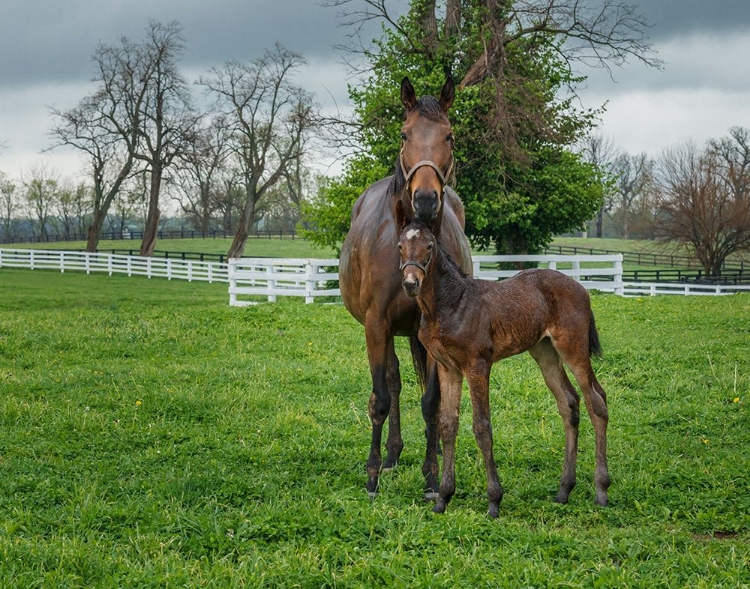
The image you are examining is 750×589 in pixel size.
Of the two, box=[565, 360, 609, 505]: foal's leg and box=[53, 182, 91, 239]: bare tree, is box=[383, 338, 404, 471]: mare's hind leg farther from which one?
box=[53, 182, 91, 239]: bare tree

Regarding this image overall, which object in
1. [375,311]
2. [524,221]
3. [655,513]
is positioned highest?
[524,221]

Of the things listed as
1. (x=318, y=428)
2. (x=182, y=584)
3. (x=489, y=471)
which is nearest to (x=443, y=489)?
(x=489, y=471)

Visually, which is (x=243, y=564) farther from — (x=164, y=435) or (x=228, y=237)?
(x=228, y=237)

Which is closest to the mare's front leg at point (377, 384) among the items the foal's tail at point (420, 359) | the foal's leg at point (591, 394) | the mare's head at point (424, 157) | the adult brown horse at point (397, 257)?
the adult brown horse at point (397, 257)

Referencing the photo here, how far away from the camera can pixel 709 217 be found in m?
42.5

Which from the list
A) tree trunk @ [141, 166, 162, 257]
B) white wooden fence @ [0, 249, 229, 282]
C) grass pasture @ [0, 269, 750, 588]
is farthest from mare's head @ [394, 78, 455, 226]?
tree trunk @ [141, 166, 162, 257]

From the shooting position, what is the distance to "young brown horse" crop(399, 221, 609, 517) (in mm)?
5402

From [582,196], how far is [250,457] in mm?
20206

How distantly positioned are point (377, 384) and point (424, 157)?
1869mm

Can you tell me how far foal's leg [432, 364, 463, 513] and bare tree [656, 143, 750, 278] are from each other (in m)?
39.0

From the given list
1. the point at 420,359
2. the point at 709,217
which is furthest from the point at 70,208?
the point at 420,359

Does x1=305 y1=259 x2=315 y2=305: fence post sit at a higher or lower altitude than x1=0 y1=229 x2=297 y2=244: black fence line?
lower

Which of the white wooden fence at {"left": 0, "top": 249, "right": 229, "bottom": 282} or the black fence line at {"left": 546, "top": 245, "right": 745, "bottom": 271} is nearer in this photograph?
the white wooden fence at {"left": 0, "top": 249, "right": 229, "bottom": 282}

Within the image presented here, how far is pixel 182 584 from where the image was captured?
13.6 ft
